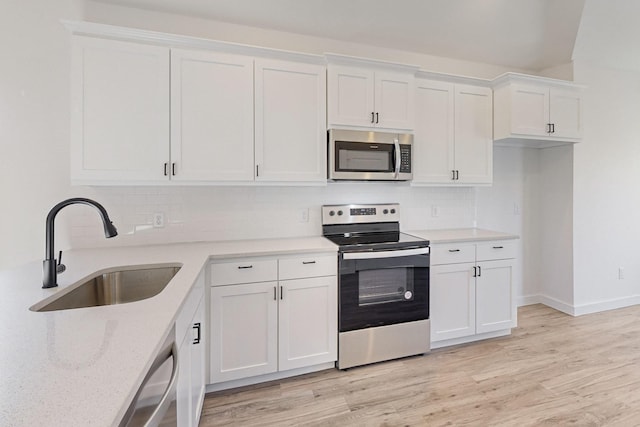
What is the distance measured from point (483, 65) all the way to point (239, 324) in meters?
3.56

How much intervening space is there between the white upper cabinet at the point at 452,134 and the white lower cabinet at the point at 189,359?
2.10 meters

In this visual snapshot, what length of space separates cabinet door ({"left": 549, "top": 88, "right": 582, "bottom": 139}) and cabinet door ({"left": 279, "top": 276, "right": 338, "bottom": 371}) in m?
Result: 2.78

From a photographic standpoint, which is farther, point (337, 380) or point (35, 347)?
point (337, 380)

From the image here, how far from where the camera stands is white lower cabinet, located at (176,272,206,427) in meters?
1.20

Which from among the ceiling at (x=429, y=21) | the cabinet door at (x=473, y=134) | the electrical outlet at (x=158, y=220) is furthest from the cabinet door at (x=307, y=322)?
the ceiling at (x=429, y=21)

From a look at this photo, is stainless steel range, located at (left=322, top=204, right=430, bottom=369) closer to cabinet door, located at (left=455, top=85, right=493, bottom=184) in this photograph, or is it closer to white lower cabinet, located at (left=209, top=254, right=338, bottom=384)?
white lower cabinet, located at (left=209, top=254, right=338, bottom=384)

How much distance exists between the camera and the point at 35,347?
785 millimetres

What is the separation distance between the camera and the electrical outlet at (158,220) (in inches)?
94.6

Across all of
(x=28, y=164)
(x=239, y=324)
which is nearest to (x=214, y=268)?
(x=239, y=324)

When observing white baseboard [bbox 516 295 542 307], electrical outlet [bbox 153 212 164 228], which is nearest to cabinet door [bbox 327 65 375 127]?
electrical outlet [bbox 153 212 164 228]

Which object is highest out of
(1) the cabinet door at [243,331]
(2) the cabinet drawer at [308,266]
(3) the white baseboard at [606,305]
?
(2) the cabinet drawer at [308,266]

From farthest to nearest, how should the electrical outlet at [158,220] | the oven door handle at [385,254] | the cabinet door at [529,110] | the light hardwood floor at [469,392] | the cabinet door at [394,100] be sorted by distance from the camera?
the cabinet door at [529,110]
the cabinet door at [394,100]
the electrical outlet at [158,220]
the oven door handle at [385,254]
the light hardwood floor at [469,392]

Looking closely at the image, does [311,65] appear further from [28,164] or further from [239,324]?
[28,164]

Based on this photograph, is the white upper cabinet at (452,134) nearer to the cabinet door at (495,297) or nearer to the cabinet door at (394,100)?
the cabinet door at (394,100)
